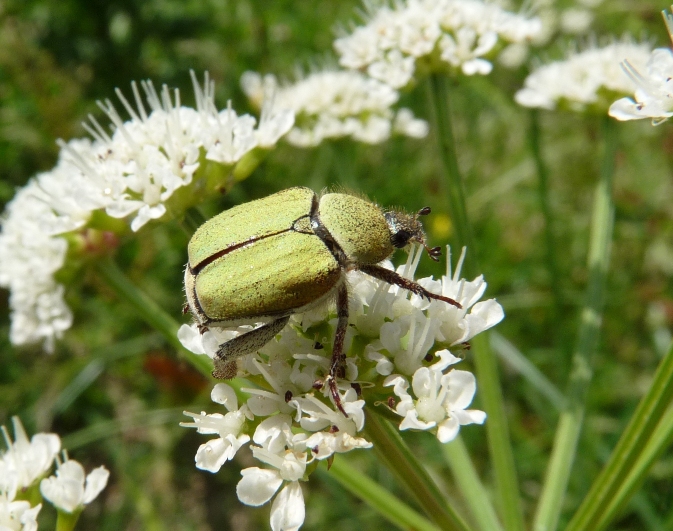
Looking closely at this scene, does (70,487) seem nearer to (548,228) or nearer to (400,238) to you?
(400,238)

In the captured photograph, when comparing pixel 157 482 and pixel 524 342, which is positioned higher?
pixel 157 482

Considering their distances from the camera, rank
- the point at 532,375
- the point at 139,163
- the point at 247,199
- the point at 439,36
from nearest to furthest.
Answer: the point at 139,163 < the point at 439,36 < the point at 532,375 < the point at 247,199

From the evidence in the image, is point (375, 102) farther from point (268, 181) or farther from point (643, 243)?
point (643, 243)

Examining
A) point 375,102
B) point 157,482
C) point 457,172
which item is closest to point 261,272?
point 457,172

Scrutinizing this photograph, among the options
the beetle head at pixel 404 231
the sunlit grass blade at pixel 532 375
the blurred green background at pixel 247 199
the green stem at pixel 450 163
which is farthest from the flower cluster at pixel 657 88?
the blurred green background at pixel 247 199

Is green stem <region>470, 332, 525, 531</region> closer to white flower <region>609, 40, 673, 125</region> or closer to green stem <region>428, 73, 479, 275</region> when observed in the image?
green stem <region>428, 73, 479, 275</region>

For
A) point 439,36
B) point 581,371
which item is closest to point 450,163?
point 439,36
